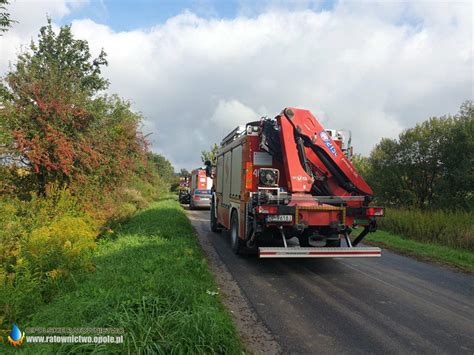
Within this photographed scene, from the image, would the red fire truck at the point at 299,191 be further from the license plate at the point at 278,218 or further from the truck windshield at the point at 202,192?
the truck windshield at the point at 202,192

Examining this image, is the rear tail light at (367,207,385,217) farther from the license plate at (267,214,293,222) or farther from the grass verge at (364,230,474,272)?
the grass verge at (364,230,474,272)

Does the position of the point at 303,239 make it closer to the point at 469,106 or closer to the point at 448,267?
the point at 448,267

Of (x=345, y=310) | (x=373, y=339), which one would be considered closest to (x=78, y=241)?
(x=345, y=310)

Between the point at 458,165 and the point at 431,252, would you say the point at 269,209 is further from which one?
the point at 458,165

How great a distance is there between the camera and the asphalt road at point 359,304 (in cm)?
423

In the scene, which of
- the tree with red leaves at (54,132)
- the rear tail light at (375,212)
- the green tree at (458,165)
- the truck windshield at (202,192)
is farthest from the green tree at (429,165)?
the tree with red leaves at (54,132)

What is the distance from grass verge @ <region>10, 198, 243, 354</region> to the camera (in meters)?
3.45

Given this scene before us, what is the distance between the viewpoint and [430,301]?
5781mm

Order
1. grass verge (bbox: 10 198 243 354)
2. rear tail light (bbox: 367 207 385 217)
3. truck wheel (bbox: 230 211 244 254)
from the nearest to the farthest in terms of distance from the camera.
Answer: grass verge (bbox: 10 198 243 354)
rear tail light (bbox: 367 207 385 217)
truck wheel (bbox: 230 211 244 254)

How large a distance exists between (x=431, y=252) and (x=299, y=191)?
5036 millimetres

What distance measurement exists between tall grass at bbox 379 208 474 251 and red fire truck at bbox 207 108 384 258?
5038 millimetres

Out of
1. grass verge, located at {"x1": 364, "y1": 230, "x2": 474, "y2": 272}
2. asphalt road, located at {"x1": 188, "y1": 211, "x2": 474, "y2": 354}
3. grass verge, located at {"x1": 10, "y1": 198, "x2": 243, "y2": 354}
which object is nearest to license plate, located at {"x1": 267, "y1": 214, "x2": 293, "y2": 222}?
asphalt road, located at {"x1": 188, "y1": 211, "x2": 474, "y2": 354}

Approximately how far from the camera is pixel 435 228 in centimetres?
1253

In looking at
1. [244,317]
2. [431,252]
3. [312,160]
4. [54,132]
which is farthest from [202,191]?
[244,317]
